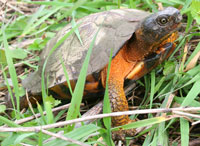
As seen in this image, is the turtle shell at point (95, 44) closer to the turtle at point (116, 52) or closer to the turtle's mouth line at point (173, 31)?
the turtle at point (116, 52)

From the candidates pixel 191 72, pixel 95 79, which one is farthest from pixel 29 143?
pixel 191 72

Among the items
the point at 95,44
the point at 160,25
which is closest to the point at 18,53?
the point at 95,44

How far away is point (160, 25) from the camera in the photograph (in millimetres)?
1612

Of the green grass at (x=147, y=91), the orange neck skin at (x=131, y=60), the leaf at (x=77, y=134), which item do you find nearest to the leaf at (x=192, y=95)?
the green grass at (x=147, y=91)

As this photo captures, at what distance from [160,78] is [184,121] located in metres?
0.47

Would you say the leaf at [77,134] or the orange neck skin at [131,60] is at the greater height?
the orange neck skin at [131,60]

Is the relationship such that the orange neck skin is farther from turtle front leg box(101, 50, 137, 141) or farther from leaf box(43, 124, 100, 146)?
leaf box(43, 124, 100, 146)

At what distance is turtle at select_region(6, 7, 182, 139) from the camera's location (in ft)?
5.23

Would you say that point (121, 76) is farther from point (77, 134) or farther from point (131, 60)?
point (77, 134)

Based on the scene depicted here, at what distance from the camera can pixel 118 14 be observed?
1.83m

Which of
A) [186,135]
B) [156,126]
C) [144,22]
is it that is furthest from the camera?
[144,22]

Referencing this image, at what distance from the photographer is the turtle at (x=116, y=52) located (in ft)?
5.23

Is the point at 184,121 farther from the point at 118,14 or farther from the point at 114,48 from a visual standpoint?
the point at 118,14

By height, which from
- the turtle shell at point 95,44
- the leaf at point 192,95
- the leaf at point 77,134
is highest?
the turtle shell at point 95,44
